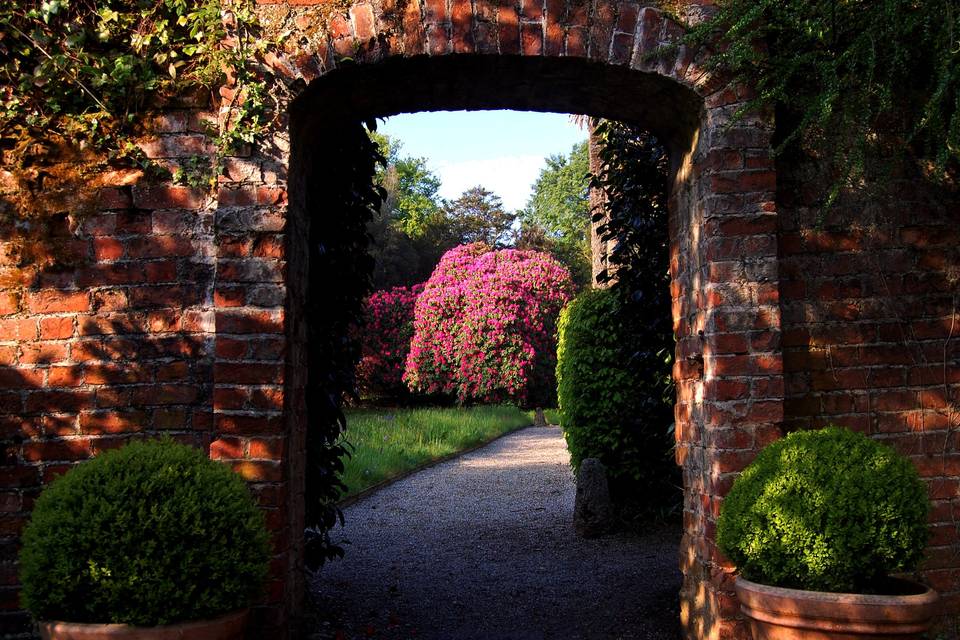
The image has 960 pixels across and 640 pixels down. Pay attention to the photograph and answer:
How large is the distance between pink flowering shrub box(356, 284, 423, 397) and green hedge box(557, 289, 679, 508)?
16.1m

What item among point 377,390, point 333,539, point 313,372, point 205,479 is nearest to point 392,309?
point 377,390

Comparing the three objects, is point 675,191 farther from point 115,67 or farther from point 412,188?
point 412,188

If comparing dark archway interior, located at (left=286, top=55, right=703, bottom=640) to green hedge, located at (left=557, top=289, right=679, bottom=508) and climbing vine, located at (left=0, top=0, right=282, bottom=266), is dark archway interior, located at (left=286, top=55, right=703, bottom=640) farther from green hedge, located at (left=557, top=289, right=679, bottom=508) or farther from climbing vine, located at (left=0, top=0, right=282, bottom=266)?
green hedge, located at (left=557, top=289, right=679, bottom=508)

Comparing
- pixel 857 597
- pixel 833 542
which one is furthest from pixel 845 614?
pixel 833 542

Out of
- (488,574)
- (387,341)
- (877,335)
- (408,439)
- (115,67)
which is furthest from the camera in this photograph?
(387,341)

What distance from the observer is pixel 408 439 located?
1422 cm

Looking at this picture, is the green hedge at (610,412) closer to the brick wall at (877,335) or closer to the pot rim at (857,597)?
the brick wall at (877,335)

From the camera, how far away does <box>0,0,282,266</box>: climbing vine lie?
3.62 metres

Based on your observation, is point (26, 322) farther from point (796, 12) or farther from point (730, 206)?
point (796, 12)

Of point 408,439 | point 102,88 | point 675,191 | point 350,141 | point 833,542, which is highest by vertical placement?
point 350,141

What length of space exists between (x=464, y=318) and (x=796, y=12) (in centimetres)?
1893

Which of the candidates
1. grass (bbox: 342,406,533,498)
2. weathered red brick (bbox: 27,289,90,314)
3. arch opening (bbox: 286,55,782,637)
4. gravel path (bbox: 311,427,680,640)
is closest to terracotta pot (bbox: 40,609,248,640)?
arch opening (bbox: 286,55,782,637)

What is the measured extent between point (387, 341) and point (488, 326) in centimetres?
460

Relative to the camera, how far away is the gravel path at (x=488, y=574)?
5.11m
